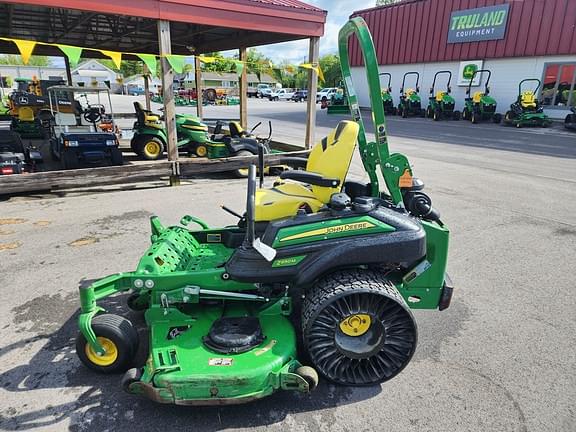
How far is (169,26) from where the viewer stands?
7527 mm

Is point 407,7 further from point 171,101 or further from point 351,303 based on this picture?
point 351,303

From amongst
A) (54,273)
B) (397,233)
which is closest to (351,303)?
(397,233)

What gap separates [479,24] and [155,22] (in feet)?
64.8

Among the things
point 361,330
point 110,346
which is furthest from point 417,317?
point 110,346

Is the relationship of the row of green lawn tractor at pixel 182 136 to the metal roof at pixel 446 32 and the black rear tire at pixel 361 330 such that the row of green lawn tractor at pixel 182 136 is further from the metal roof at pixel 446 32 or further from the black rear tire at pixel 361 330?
the metal roof at pixel 446 32

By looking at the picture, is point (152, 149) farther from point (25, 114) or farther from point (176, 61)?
point (25, 114)

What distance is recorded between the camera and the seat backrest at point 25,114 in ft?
45.4

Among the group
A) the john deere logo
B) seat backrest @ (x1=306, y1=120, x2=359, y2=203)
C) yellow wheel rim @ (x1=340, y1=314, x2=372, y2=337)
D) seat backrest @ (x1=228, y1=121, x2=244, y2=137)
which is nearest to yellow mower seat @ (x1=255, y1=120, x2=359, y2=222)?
seat backrest @ (x1=306, y1=120, x2=359, y2=203)

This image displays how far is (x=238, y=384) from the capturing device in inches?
86.7

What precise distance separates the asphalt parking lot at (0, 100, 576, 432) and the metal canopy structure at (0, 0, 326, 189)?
8.56 ft

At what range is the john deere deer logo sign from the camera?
21625mm

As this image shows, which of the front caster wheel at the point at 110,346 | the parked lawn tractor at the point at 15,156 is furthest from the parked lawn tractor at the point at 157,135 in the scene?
the front caster wheel at the point at 110,346

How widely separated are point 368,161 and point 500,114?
67.8 ft

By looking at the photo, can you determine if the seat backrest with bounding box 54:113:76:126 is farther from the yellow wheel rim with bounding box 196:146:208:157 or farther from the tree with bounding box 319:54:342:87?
the tree with bounding box 319:54:342:87
